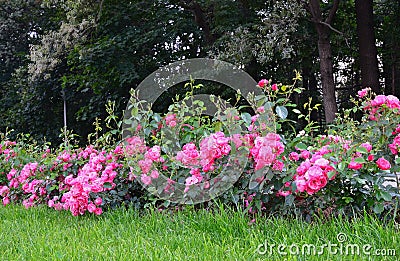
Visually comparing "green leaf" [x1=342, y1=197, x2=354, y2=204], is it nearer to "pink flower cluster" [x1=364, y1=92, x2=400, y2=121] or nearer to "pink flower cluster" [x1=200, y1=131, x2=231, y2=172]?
"pink flower cluster" [x1=364, y1=92, x2=400, y2=121]

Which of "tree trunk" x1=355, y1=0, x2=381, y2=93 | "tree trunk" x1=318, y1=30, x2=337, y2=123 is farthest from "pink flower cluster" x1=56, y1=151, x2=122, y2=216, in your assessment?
"tree trunk" x1=355, y1=0, x2=381, y2=93

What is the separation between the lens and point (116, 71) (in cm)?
884

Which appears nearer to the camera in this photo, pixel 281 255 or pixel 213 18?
pixel 281 255

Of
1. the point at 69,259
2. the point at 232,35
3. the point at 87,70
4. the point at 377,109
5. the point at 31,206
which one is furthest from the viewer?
the point at 87,70

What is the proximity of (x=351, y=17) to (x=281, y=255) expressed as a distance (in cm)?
839

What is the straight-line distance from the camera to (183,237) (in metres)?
2.22

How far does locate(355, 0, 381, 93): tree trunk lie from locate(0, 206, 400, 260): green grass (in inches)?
215

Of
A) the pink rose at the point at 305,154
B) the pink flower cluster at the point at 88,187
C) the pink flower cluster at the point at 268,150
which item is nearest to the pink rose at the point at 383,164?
the pink rose at the point at 305,154

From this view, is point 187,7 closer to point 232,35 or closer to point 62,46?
point 232,35

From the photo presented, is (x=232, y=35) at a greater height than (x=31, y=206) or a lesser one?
greater

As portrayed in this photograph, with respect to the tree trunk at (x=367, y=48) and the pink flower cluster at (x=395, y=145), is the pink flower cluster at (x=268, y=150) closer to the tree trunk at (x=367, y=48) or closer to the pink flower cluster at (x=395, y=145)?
the pink flower cluster at (x=395, y=145)

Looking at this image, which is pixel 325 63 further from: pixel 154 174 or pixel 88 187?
pixel 88 187

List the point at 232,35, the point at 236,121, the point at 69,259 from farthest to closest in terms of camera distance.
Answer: the point at 232,35 → the point at 236,121 → the point at 69,259

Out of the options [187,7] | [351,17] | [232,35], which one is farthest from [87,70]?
[351,17]
